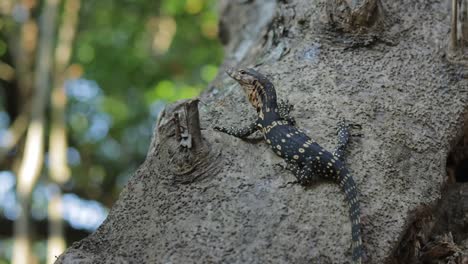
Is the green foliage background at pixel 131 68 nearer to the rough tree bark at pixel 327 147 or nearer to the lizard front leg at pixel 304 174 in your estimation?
the rough tree bark at pixel 327 147

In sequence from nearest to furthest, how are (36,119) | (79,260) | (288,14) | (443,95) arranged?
1. (79,260)
2. (443,95)
3. (288,14)
4. (36,119)

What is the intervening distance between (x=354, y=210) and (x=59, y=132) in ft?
24.5

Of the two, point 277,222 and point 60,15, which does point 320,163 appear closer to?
point 277,222

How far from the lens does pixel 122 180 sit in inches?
459

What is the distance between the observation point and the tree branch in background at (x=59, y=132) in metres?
7.98

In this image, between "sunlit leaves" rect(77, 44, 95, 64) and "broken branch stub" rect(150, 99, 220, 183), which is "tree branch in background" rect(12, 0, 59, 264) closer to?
"sunlit leaves" rect(77, 44, 95, 64)

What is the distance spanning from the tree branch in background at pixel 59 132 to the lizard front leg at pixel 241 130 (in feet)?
16.4

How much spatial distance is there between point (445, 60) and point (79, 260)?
2.67 meters

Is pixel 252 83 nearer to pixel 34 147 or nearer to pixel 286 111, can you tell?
pixel 286 111

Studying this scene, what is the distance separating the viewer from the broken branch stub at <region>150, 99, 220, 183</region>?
268cm

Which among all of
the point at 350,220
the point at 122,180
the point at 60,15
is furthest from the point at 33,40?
the point at 350,220

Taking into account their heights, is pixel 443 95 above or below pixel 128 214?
above

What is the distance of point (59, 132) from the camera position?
9102 millimetres

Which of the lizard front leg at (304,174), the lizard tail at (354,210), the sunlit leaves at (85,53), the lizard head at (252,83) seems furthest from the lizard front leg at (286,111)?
the sunlit leaves at (85,53)
